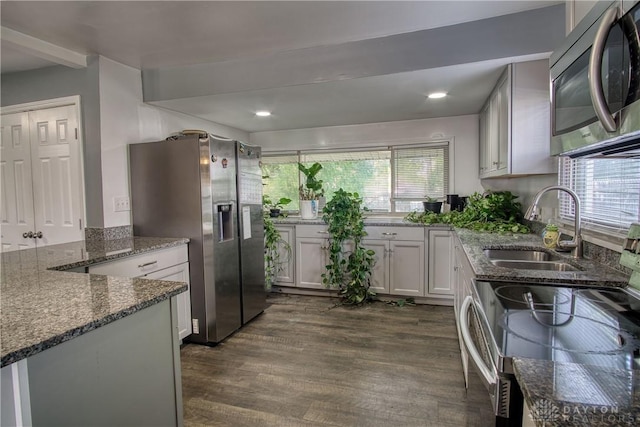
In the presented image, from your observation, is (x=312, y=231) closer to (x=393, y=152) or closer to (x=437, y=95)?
(x=393, y=152)

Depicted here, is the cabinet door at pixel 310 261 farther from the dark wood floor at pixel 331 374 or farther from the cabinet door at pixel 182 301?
the cabinet door at pixel 182 301

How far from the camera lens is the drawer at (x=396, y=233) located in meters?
3.65

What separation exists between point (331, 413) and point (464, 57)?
2.36 metres

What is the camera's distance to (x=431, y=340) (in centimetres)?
284

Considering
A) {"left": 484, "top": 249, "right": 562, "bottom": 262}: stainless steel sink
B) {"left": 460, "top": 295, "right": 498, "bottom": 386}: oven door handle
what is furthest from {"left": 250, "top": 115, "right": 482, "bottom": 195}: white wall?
{"left": 460, "top": 295, "right": 498, "bottom": 386}: oven door handle

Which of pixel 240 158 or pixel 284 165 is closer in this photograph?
pixel 240 158

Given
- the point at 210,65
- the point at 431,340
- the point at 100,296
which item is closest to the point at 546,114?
the point at 431,340

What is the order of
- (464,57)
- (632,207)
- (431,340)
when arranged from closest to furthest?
(632,207)
(464,57)
(431,340)

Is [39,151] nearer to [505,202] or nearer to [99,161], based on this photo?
[99,161]

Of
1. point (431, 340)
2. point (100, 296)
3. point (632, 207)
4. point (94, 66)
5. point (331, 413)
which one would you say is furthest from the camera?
point (431, 340)

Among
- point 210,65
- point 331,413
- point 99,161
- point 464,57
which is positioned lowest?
point 331,413

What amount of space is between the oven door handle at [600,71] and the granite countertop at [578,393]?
21.5 inches

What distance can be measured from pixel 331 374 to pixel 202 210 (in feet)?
5.11

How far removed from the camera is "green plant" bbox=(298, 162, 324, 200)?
4293mm
